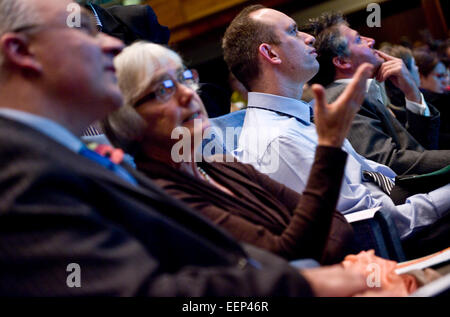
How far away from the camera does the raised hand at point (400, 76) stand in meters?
2.42

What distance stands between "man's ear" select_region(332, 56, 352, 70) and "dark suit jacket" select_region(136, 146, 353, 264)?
1.26 meters

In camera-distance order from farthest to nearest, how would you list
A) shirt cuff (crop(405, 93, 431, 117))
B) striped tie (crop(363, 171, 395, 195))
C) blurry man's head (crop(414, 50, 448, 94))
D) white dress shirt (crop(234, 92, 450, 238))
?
blurry man's head (crop(414, 50, 448, 94)), shirt cuff (crop(405, 93, 431, 117)), striped tie (crop(363, 171, 395, 195)), white dress shirt (crop(234, 92, 450, 238))

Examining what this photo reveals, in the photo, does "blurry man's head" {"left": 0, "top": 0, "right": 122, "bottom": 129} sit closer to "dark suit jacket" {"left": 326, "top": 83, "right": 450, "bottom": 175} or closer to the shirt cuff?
"dark suit jacket" {"left": 326, "top": 83, "right": 450, "bottom": 175}

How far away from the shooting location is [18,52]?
0.83 m

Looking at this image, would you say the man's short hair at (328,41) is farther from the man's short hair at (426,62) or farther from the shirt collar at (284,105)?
the man's short hair at (426,62)

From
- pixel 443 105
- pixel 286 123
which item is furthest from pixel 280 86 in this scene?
pixel 443 105

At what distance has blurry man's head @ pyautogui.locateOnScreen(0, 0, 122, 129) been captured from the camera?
2.71 feet

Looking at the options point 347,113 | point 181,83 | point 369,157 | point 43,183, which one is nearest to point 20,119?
point 43,183

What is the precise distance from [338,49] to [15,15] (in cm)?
188

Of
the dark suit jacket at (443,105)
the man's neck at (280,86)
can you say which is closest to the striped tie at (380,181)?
the man's neck at (280,86)

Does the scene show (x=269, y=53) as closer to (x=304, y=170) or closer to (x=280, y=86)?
(x=280, y=86)

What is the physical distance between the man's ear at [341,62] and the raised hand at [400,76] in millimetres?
191

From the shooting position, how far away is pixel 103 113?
882 mm

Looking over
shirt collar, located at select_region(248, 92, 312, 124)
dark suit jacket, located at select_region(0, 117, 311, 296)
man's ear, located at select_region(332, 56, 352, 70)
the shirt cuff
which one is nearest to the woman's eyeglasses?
dark suit jacket, located at select_region(0, 117, 311, 296)
